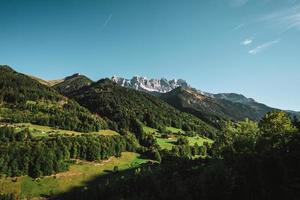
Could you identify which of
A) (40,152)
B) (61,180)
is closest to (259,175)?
(61,180)

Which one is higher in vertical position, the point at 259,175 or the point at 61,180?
the point at 259,175

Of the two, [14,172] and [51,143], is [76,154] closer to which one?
[51,143]

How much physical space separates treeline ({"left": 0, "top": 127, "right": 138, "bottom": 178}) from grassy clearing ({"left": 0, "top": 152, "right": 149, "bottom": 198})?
4360 mm

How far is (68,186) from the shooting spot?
6122 inches

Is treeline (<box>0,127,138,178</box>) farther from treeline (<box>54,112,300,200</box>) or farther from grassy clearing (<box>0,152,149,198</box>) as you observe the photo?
treeline (<box>54,112,300,200</box>)

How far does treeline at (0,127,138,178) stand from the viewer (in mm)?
158375

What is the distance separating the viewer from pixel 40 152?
17038cm

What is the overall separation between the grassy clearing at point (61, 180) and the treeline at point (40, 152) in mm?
4360

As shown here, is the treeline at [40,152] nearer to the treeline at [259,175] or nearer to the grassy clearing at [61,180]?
the grassy clearing at [61,180]

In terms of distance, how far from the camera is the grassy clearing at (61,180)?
5669 inches

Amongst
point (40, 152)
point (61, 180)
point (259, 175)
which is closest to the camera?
point (259, 175)

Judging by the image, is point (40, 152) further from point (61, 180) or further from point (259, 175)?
point (259, 175)

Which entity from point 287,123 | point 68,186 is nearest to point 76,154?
point 68,186

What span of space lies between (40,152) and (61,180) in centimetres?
2047
